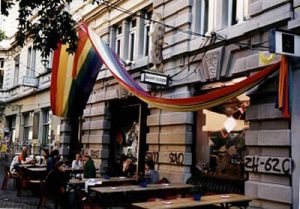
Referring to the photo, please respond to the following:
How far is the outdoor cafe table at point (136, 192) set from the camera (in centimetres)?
1032

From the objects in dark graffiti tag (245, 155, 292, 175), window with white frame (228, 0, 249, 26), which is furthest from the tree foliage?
dark graffiti tag (245, 155, 292, 175)

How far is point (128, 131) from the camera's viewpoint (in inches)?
658

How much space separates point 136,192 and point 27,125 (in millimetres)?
20420

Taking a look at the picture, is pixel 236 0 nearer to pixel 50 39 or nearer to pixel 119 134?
pixel 50 39

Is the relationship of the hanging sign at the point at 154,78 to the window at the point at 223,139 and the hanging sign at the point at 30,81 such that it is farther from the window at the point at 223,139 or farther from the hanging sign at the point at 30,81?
the hanging sign at the point at 30,81

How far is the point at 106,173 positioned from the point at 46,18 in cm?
968

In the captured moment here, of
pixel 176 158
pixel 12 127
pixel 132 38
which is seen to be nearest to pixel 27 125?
pixel 12 127

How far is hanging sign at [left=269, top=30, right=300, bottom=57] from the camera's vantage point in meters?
8.16

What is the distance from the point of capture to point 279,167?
30.0 feet

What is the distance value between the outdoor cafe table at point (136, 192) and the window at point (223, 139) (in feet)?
3.46

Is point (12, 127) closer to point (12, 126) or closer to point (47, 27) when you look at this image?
point (12, 126)

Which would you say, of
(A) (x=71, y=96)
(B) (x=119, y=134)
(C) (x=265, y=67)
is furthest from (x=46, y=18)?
(B) (x=119, y=134)

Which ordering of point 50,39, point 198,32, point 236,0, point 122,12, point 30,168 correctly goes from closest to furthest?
1. point 50,39
2. point 236,0
3. point 198,32
4. point 30,168
5. point 122,12

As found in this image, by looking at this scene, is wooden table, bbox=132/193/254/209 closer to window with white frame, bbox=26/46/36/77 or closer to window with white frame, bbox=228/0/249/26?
window with white frame, bbox=228/0/249/26
